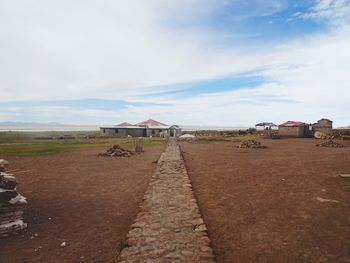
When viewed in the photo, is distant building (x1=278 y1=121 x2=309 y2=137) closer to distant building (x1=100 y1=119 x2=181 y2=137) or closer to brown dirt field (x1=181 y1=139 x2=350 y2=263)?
distant building (x1=100 y1=119 x2=181 y2=137)

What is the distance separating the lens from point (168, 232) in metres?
6.16

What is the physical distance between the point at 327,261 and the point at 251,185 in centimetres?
608

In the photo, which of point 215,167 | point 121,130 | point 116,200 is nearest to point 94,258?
point 116,200

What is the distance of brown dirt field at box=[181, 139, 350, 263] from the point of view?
18.3ft

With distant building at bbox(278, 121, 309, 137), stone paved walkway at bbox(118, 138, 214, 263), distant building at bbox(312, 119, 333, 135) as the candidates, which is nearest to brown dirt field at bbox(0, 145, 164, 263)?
stone paved walkway at bbox(118, 138, 214, 263)

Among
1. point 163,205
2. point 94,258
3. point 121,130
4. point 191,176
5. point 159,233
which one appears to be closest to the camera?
point 94,258

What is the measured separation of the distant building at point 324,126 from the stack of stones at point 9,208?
45810 millimetres

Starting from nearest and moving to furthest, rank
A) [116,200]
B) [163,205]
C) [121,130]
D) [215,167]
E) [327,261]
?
[327,261] < [163,205] < [116,200] < [215,167] < [121,130]

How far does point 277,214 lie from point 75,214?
535 cm

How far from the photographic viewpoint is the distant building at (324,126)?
44.9 metres

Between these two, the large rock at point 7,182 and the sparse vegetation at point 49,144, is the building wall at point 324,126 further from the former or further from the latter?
the large rock at point 7,182

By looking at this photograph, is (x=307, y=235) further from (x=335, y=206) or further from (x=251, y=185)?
(x=251, y=185)

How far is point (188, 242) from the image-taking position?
5.68m

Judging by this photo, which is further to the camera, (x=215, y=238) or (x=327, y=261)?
(x=215, y=238)
